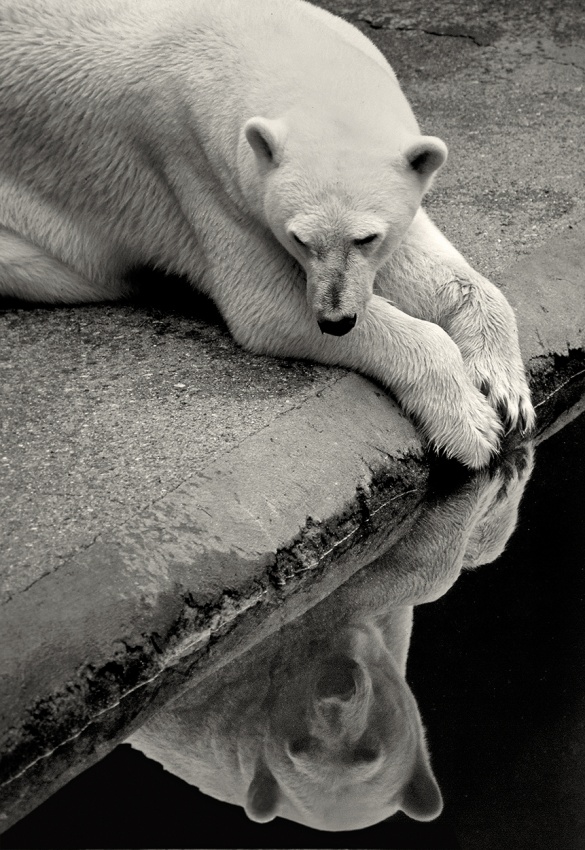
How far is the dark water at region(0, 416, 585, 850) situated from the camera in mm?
2518

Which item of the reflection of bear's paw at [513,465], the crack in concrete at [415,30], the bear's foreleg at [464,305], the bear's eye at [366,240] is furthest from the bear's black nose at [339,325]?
the crack in concrete at [415,30]

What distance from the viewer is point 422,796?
2637mm

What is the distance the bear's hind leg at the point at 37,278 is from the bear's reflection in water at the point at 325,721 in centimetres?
151

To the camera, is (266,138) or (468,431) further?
(468,431)

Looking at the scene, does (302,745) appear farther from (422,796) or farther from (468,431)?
(468,431)

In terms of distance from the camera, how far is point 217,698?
9.43 feet

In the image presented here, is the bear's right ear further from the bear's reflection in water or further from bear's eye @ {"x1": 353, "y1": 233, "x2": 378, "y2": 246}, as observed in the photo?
the bear's reflection in water

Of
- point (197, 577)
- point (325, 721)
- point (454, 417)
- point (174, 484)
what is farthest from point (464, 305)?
point (325, 721)

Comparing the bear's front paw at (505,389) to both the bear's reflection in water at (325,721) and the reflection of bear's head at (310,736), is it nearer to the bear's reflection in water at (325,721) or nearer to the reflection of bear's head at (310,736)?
the bear's reflection in water at (325,721)

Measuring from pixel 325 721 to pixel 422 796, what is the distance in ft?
1.11

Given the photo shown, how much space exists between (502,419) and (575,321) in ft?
2.40

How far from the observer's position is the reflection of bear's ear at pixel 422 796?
8.52 feet

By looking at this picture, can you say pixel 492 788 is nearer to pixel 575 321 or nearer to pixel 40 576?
pixel 40 576

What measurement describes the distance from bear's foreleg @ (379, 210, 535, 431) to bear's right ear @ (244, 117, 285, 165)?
65 cm
